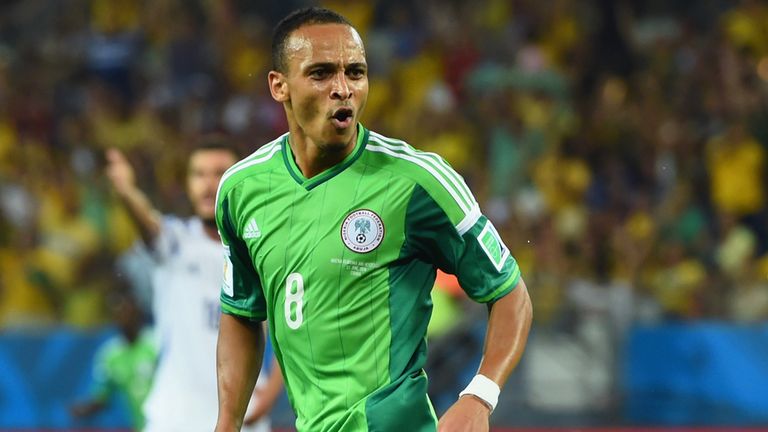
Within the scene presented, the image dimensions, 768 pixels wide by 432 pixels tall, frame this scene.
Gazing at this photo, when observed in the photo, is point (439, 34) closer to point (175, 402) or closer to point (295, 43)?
point (175, 402)

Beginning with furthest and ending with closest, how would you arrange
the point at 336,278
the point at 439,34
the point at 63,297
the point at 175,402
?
the point at 439,34, the point at 63,297, the point at 175,402, the point at 336,278

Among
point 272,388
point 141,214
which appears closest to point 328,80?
point 272,388

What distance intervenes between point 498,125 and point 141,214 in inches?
278

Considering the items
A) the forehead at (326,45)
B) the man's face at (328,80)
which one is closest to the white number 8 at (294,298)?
the man's face at (328,80)

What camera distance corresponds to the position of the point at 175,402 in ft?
22.2

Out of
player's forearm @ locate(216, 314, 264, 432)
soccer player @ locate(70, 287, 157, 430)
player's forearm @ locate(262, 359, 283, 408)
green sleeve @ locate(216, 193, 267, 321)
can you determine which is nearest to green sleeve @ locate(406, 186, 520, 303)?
green sleeve @ locate(216, 193, 267, 321)

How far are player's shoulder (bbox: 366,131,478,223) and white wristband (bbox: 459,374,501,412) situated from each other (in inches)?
18.1

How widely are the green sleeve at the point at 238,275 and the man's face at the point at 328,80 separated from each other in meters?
0.44

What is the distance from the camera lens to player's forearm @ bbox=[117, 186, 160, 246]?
672cm

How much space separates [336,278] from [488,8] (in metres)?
11.2

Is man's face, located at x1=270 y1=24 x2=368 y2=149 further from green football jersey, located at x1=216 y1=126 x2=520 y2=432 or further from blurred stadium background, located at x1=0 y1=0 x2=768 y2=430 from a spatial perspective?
blurred stadium background, located at x1=0 y1=0 x2=768 y2=430

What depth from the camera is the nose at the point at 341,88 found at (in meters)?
3.86

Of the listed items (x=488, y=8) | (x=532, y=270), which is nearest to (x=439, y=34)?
(x=488, y=8)

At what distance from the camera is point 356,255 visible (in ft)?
13.0
